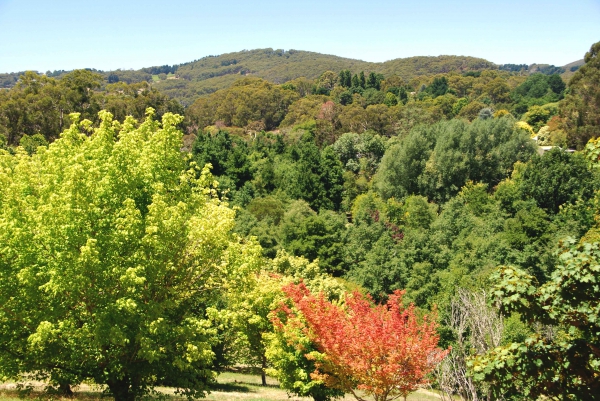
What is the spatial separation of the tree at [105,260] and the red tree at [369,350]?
3.84 metres

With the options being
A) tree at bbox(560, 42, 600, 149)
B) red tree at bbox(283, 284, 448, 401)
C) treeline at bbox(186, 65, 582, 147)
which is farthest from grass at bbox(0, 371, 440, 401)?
treeline at bbox(186, 65, 582, 147)

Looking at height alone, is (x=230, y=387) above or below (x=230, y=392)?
below

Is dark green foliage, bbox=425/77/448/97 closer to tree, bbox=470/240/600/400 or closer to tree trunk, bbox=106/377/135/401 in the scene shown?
tree trunk, bbox=106/377/135/401

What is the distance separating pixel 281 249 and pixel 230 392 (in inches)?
713

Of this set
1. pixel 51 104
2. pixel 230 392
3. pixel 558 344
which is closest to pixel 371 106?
pixel 51 104

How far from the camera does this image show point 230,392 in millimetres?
22094

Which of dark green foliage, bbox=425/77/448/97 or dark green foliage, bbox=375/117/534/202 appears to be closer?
dark green foliage, bbox=375/117/534/202

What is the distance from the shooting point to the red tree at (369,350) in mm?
15445

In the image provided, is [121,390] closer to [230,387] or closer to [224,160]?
[230,387]

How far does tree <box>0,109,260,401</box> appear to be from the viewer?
11383 mm

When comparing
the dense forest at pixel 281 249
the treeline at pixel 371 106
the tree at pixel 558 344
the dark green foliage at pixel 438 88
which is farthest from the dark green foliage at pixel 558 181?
the dark green foliage at pixel 438 88

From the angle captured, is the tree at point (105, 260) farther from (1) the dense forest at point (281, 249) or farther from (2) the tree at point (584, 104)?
(2) the tree at point (584, 104)

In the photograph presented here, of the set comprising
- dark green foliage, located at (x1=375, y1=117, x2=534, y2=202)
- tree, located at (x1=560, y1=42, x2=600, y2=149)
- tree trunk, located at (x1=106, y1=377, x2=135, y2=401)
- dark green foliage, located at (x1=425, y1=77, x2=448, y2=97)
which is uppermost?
dark green foliage, located at (x1=425, y1=77, x2=448, y2=97)

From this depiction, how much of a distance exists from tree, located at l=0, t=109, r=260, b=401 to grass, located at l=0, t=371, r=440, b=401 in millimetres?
2639
